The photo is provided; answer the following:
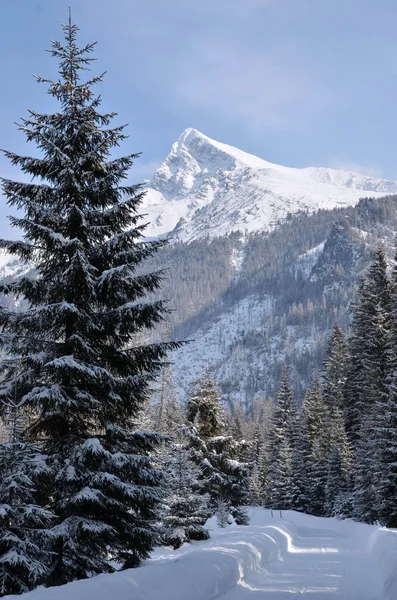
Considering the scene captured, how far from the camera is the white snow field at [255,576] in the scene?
8.05m

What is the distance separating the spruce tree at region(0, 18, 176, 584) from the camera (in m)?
10.4

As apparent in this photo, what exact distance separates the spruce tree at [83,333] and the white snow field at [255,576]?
1537mm

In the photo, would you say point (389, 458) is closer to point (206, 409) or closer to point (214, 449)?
point (214, 449)

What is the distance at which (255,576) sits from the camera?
12.3m

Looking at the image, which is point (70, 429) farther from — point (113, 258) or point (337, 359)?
point (337, 359)

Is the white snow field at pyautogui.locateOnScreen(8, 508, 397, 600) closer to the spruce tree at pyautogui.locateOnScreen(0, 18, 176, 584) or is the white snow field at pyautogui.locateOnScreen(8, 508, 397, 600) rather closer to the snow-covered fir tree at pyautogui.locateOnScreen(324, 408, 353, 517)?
the spruce tree at pyautogui.locateOnScreen(0, 18, 176, 584)

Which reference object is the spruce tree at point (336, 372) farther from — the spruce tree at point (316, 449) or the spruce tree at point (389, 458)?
the spruce tree at point (389, 458)

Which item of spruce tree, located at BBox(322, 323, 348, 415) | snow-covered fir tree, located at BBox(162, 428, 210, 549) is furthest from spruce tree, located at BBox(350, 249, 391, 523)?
spruce tree, located at BBox(322, 323, 348, 415)

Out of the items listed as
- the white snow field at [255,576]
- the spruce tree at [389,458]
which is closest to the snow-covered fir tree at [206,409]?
the spruce tree at [389,458]

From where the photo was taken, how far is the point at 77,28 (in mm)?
12922

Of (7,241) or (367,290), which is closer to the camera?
(7,241)

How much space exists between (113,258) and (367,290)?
2765 cm

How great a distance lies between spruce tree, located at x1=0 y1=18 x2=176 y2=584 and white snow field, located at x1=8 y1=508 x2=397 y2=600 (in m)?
1.54

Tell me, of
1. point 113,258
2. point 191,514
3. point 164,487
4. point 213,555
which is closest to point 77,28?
point 113,258
